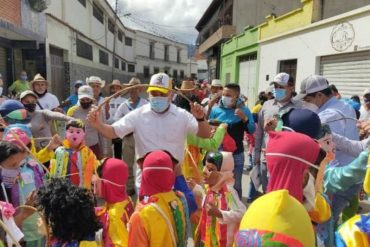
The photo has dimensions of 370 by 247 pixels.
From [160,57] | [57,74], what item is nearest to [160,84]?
[57,74]

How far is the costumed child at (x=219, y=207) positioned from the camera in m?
2.63

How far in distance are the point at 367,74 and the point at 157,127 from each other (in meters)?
7.25

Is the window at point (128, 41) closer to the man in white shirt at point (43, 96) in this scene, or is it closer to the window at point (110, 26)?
the window at point (110, 26)

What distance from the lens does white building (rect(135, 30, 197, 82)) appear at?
168ft

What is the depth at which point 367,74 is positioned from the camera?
880 centimetres

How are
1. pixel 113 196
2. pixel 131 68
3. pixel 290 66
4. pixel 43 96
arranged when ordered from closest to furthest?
1. pixel 113 196
2. pixel 43 96
3. pixel 290 66
4. pixel 131 68

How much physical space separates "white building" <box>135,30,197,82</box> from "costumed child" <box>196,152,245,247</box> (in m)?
47.8

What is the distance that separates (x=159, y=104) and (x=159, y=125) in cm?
20

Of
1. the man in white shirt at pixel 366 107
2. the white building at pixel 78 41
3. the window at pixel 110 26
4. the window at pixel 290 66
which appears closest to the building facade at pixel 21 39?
the white building at pixel 78 41

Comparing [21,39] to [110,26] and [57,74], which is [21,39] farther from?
[110,26]

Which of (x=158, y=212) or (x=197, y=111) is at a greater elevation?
(x=197, y=111)

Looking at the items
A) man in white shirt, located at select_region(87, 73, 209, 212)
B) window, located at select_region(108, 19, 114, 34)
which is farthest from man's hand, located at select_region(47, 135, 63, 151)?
window, located at select_region(108, 19, 114, 34)

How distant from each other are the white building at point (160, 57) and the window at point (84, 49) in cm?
2618

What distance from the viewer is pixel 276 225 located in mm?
1296
